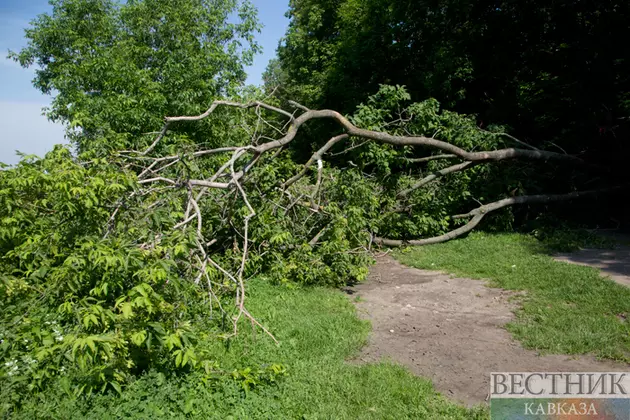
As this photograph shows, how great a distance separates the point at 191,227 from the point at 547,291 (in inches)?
161

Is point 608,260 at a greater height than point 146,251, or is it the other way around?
point 146,251

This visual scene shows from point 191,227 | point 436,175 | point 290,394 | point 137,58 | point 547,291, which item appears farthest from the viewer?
point 137,58

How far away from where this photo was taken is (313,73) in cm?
2000

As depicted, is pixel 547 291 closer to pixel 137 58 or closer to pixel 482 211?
pixel 482 211

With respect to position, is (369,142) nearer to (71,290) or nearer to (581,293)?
(581,293)

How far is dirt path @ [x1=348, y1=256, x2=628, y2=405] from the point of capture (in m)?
3.90

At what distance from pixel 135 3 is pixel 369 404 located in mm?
13182

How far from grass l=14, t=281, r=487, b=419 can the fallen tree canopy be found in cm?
16

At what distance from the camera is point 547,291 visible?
5.70 meters

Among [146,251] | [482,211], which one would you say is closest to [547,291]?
[482,211]

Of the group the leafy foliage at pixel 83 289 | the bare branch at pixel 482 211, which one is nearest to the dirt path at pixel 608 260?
the bare branch at pixel 482 211

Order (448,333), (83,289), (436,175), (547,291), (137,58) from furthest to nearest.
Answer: (137,58) → (436,175) → (547,291) → (448,333) → (83,289)

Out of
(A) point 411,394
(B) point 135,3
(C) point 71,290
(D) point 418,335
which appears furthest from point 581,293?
(B) point 135,3

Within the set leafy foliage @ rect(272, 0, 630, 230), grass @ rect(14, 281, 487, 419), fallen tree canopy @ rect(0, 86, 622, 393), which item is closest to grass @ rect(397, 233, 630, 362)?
fallen tree canopy @ rect(0, 86, 622, 393)
